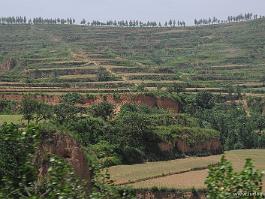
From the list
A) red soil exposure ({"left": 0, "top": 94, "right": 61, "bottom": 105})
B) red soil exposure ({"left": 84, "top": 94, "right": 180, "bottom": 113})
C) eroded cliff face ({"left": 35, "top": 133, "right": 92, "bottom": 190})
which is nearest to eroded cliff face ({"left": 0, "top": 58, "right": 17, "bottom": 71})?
red soil exposure ({"left": 0, "top": 94, "right": 61, "bottom": 105})

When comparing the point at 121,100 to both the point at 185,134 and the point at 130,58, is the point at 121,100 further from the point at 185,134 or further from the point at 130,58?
the point at 130,58

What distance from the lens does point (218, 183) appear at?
24.6 feet

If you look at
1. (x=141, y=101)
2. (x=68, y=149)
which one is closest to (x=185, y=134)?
(x=141, y=101)

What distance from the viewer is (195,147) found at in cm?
4634

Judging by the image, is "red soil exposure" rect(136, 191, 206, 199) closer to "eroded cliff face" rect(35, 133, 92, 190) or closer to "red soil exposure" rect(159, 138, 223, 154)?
"eroded cliff face" rect(35, 133, 92, 190)

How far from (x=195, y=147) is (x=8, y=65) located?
54019 mm

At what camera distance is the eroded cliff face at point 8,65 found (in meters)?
90.6

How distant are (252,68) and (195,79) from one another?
1955 cm

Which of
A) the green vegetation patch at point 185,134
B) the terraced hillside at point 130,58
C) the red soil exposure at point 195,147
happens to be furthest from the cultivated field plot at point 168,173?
the terraced hillside at point 130,58

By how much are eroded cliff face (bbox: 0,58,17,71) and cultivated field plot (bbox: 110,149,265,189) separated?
5347cm

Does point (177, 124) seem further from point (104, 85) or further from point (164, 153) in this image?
point (104, 85)

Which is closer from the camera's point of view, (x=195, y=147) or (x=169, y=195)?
(x=169, y=195)

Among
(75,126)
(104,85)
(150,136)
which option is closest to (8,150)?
(75,126)

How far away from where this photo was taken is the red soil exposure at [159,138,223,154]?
44403mm
